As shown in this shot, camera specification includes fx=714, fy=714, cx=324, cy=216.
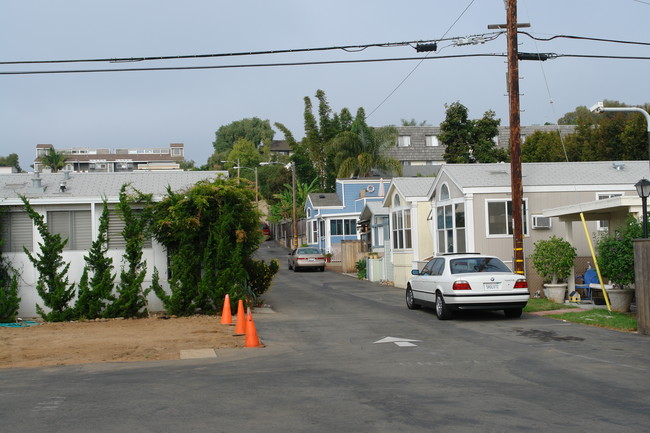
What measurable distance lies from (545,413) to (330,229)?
4515cm

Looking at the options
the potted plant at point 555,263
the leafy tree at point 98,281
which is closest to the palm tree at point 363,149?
the potted plant at point 555,263

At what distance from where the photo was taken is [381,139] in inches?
2322

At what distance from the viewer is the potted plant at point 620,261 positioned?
637 inches

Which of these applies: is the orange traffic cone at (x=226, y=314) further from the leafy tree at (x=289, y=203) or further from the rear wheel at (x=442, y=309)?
the leafy tree at (x=289, y=203)

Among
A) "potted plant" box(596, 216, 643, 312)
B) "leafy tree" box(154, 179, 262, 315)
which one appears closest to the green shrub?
"potted plant" box(596, 216, 643, 312)

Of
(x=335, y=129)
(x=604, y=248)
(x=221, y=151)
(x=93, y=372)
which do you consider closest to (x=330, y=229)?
(x=335, y=129)

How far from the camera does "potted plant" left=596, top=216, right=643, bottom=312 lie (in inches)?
637

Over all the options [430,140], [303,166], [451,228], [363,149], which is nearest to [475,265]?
[451,228]

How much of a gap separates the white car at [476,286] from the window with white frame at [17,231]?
1060 cm

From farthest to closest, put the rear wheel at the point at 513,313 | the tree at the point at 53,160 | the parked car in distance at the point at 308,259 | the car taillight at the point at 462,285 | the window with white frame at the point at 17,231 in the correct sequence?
the tree at the point at 53,160 < the parked car in distance at the point at 308,259 < the window with white frame at the point at 17,231 < the rear wheel at the point at 513,313 < the car taillight at the point at 462,285

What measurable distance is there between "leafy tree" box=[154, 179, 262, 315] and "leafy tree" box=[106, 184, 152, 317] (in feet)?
1.26

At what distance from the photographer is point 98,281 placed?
18.4m

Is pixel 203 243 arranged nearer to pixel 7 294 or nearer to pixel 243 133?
pixel 7 294

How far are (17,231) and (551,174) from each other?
664 inches
